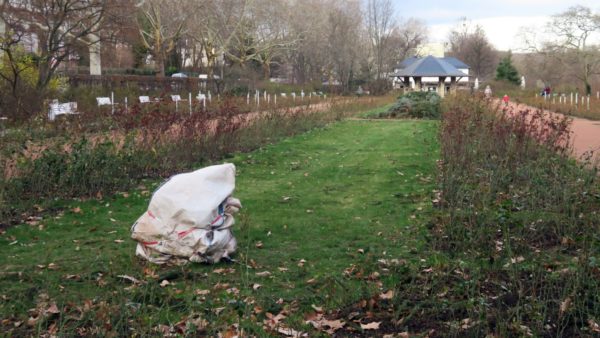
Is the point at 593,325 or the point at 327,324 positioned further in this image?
the point at 327,324

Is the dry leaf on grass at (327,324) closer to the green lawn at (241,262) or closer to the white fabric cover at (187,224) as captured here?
the green lawn at (241,262)

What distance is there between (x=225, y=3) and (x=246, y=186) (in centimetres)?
4200

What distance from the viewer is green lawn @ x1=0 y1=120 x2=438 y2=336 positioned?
4215 mm

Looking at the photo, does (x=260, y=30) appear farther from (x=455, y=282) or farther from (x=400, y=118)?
(x=455, y=282)

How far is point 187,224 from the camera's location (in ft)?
18.2

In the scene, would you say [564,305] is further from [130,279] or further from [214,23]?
[214,23]

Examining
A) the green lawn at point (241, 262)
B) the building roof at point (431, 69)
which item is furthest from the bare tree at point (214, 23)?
the green lawn at point (241, 262)

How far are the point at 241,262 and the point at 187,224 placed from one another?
572mm

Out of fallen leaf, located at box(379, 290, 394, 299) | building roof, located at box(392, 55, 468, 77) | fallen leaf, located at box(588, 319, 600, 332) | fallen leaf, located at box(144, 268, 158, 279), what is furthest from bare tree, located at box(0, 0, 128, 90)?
building roof, located at box(392, 55, 468, 77)

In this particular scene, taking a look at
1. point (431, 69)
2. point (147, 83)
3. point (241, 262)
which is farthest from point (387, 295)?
point (431, 69)

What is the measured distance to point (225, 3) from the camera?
49.6 meters

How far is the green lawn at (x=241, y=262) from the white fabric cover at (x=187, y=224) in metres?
0.14

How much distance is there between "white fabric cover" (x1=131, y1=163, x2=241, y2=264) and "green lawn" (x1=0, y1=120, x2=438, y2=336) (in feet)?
0.45

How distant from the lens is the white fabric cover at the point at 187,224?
554 cm
